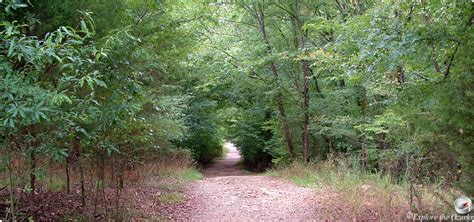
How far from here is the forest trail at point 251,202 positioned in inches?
263

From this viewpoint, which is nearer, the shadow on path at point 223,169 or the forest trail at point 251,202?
the forest trail at point 251,202

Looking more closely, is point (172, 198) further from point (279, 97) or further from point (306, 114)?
point (279, 97)

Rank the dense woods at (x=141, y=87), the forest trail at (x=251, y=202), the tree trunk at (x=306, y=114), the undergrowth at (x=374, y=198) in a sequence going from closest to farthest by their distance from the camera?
the dense woods at (x=141, y=87) < the undergrowth at (x=374, y=198) < the forest trail at (x=251, y=202) < the tree trunk at (x=306, y=114)

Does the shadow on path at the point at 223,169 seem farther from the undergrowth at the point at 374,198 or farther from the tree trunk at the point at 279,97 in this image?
the undergrowth at the point at 374,198

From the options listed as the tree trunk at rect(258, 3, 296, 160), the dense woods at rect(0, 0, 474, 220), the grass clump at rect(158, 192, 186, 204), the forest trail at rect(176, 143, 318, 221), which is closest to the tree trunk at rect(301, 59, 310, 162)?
the tree trunk at rect(258, 3, 296, 160)

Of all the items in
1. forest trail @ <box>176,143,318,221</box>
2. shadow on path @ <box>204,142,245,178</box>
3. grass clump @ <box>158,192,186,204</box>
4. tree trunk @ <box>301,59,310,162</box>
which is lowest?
shadow on path @ <box>204,142,245,178</box>

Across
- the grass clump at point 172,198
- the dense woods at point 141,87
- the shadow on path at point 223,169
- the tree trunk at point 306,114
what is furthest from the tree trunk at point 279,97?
the grass clump at point 172,198

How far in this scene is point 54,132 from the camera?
407 centimetres

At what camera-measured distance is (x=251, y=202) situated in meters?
7.89

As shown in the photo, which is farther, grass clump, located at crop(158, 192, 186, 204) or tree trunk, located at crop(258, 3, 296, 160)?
tree trunk, located at crop(258, 3, 296, 160)

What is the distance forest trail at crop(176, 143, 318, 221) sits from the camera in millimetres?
6672

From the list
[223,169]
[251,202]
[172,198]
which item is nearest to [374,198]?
[251,202]

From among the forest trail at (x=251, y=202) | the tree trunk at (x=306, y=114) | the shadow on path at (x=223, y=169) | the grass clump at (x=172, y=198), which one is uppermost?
the tree trunk at (x=306, y=114)

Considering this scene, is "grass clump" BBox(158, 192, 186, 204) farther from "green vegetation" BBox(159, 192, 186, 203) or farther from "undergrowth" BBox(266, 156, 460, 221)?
"undergrowth" BBox(266, 156, 460, 221)
